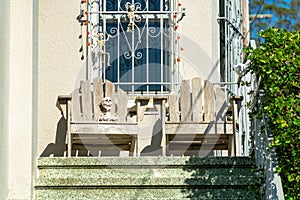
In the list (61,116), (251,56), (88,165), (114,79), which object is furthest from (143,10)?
(251,56)

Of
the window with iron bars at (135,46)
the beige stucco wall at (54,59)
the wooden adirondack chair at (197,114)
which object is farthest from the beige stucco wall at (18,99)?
the window with iron bars at (135,46)

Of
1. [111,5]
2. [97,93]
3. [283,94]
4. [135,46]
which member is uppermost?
[111,5]

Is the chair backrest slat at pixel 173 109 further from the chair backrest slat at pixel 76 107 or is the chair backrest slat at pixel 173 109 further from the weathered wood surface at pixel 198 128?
the chair backrest slat at pixel 76 107

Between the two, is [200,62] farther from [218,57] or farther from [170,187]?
[170,187]

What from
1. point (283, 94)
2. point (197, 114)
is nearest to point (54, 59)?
point (197, 114)

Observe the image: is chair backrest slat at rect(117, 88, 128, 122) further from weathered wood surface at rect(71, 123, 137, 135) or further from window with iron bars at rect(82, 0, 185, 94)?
window with iron bars at rect(82, 0, 185, 94)

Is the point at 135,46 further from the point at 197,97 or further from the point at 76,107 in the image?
the point at 76,107

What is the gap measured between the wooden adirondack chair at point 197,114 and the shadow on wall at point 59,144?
3.79 ft

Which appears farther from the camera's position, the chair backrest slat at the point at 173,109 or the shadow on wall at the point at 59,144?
the shadow on wall at the point at 59,144

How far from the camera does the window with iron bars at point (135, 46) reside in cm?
863

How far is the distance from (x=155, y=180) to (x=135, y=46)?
2.88 meters

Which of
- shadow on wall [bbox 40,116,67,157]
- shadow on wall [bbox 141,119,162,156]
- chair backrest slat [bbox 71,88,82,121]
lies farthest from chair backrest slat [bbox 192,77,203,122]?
shadow on wall [bbox 40,116,67,157]

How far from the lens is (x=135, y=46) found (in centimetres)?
870

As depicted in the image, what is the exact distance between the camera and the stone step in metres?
6.06
